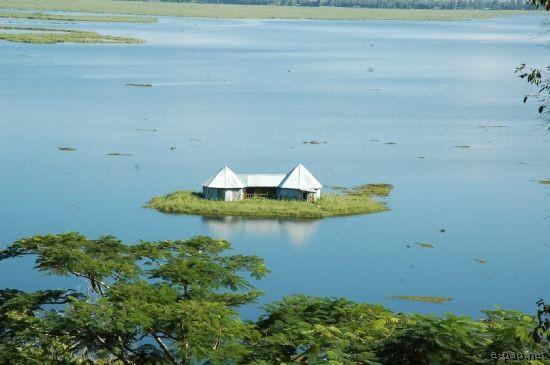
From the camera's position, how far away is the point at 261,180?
31484mm

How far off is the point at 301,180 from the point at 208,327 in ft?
66.9

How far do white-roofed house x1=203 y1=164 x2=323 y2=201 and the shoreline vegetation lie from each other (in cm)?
34

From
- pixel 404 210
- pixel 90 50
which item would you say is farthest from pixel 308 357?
pixel 90 50

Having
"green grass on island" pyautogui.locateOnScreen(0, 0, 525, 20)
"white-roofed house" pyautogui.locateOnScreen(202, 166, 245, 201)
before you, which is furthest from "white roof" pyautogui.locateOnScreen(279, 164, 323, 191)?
"green grass on island" pyautogui.locateOnScreen(0, 0, 525, 20)

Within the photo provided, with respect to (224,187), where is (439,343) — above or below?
above

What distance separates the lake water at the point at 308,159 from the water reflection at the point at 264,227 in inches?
3.3

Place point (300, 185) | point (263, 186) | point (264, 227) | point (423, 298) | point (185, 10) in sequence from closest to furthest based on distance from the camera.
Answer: point (423, 298) → point (264, 227) → point (300, 185) → point (263, 186) → point (185, 10)

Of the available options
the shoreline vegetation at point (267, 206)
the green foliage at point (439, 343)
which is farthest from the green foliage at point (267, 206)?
the green foliage at point (439, 343)

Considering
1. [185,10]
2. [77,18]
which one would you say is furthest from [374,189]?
[185,10]

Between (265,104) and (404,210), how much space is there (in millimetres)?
24875

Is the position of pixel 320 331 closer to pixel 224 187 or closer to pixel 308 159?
pixel 224 187

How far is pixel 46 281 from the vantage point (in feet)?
71.2

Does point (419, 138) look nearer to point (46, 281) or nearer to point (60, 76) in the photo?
point (46, 281)

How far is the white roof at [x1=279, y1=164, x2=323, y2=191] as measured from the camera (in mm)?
30844
